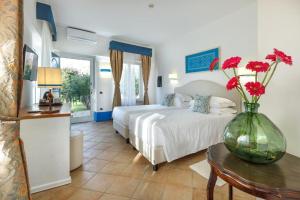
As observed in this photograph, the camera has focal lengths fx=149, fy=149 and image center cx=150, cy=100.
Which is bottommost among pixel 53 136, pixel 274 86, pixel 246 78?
pixel 53 136

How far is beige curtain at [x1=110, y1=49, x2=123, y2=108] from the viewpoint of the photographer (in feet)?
16.2

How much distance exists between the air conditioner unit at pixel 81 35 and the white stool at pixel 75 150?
3.06m

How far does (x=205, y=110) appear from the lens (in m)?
3.08

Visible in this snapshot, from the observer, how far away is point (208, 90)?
145 inches

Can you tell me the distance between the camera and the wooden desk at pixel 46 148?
1.64 m

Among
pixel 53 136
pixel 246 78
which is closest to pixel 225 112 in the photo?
pixel 246 78

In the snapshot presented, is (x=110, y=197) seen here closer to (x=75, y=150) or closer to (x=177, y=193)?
(x=177, y=193)

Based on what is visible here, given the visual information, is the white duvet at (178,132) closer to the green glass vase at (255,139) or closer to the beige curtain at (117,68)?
the green glass vase at (255,139)

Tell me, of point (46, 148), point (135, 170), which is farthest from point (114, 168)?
point (46, 148)

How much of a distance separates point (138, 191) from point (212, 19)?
3783 millimetres

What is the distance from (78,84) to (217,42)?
421cm

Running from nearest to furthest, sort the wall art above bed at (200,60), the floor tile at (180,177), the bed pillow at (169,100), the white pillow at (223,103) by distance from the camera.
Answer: the floor tile at (180,177) < the white pillow at (223,103) < the wall art above bed at (200,60) < the bed pillow at (169,100)

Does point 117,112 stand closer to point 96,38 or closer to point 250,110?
point 96,38

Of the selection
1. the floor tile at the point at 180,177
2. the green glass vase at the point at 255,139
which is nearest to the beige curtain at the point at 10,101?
the green glass vase at the point at 255,139
